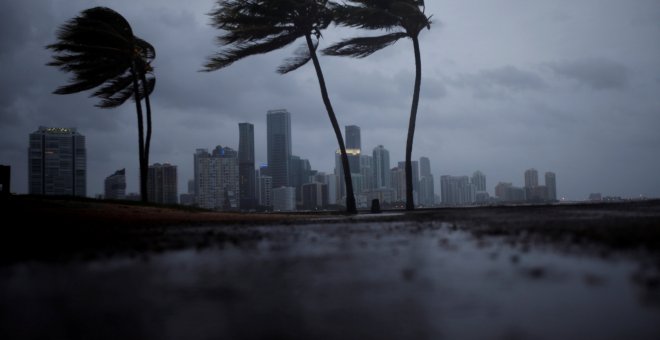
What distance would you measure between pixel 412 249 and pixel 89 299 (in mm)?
2406

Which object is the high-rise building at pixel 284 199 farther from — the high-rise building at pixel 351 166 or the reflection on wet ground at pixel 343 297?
the reflection on wet ground at pixel 343 297

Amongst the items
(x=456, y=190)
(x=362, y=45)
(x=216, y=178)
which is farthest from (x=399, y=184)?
(x=362, y=45)

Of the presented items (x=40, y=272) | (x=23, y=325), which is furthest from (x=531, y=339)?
(x=40, y=272)

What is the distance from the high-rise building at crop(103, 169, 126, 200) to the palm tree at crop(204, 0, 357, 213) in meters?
136

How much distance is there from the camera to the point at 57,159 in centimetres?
11331

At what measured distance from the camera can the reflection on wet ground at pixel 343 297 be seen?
1527 millimetres

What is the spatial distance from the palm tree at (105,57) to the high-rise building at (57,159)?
10575 cm

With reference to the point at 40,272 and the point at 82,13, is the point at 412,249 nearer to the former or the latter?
the point at 40,272

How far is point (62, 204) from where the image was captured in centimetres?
1002

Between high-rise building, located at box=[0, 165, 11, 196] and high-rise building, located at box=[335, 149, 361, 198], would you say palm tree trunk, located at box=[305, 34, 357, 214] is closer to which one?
high-rise building, located at box=[0, 165, 11, 196]

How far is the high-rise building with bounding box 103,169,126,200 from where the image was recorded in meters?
140

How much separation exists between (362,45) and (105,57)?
433 inches

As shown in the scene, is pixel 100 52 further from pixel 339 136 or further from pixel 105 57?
pixel 339 136

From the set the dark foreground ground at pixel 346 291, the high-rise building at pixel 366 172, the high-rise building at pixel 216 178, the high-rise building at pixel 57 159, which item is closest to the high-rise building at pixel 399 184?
the high-rise building at pixel 366 172
